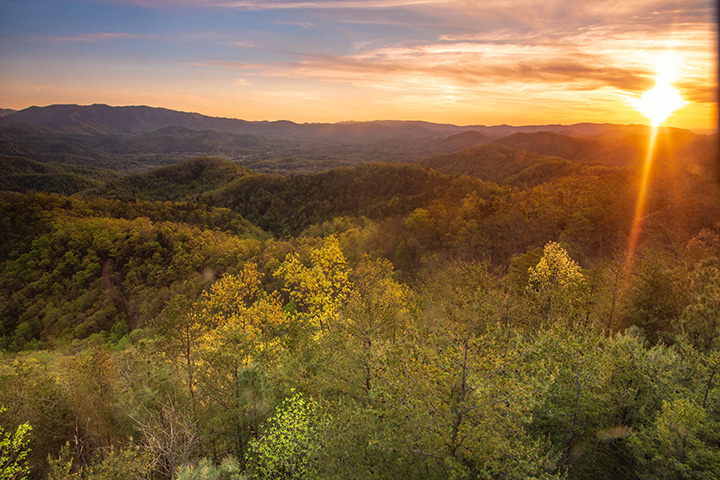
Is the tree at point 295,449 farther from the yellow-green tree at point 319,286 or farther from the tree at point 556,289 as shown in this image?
the tree at point 556,289

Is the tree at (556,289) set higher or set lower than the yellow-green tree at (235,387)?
higher

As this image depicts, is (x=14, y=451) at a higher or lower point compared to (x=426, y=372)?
lower

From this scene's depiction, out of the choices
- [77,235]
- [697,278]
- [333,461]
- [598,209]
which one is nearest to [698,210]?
[598,209]

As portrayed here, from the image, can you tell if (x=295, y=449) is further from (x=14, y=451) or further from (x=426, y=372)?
(x=14, y=451)

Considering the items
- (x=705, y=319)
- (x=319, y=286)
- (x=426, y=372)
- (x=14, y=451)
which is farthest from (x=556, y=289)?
(x=14, y=451)

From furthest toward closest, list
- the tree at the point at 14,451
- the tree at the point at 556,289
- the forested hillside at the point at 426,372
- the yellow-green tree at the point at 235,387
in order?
the tree at the point at 556,289, the yellow-green tree at the point at 235,387, the tree at the point at 14,451, the forested hillside at the point at 426,372

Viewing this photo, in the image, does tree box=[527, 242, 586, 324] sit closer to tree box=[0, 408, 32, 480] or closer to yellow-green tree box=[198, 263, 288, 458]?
yellow-green tree box=[198, 263, 288, 458]

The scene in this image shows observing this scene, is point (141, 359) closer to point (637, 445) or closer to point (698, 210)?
point (637, 445)

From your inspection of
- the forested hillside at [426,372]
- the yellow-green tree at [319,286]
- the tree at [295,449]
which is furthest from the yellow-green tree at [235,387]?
the yellow-green tree at [319,286]

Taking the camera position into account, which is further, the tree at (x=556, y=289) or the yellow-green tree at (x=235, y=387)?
the tree at (x=556, y=289)

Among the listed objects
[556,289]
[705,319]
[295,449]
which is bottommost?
[295,449]

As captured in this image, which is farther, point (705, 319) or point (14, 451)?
point (705, 319)
